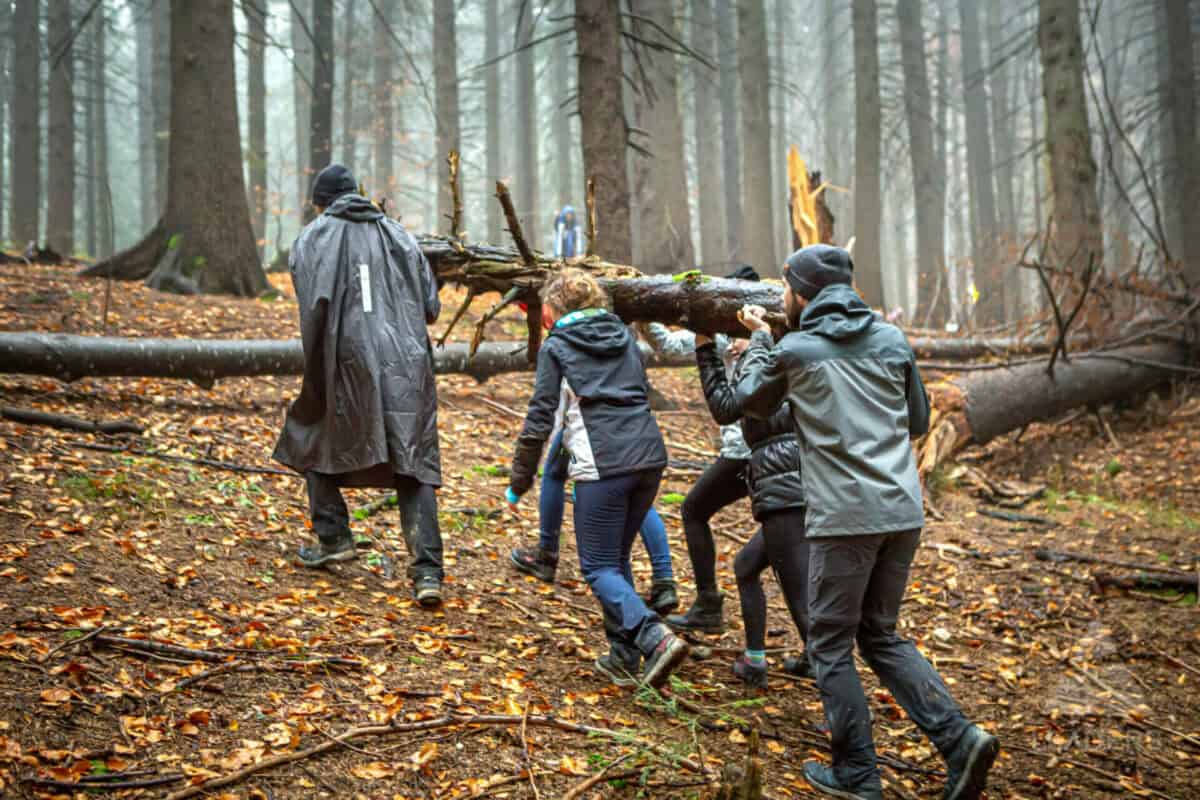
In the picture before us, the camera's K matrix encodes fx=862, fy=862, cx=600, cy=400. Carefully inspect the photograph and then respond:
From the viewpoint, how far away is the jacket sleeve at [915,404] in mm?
3322

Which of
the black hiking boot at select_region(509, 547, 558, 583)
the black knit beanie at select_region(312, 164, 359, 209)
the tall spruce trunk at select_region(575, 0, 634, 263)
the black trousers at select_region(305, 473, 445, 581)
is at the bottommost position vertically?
the black hiking boot at select_region(509, 547, 558, 583)

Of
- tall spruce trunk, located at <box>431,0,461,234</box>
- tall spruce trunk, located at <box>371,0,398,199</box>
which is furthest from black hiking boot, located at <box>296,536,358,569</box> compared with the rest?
tall spruce trunk, located at <box>371,0,398,199</box>

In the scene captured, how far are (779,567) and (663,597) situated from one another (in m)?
1.04

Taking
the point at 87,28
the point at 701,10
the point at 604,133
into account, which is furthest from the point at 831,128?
the point at 604,133

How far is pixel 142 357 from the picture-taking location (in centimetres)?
638

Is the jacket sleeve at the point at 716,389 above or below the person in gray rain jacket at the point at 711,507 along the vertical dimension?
above

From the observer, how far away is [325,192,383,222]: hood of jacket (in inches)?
179

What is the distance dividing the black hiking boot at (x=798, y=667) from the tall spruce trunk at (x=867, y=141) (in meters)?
12.8

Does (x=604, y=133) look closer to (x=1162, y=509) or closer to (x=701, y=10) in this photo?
(x=1162, y=509)

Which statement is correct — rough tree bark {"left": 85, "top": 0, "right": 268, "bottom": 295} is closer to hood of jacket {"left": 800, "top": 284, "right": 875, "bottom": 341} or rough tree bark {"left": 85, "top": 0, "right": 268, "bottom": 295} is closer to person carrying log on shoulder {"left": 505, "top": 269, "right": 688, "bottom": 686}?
person carrying log on shoulder {"left": 505, "top": 269, "right": 688, "bottom": 686}

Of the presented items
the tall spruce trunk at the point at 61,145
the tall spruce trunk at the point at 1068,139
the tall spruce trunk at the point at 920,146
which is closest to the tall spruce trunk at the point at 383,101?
the tall spruce trunk at the point at 61,145

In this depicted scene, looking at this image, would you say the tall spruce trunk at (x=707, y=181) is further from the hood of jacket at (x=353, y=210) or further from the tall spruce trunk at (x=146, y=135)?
the tall spruce trunk at (x=146, y=135)

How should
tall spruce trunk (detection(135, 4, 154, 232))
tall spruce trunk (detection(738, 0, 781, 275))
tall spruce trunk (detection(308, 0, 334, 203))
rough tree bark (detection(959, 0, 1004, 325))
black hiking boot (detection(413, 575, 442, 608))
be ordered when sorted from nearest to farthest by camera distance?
black hiking boot (detection(413, 575, 442, 608)) < tall spruce trunk (detection(308, 0, 334, 203)) < tall spruce trunk (detection(738, 0, 781, 275)) < rough tree bark (detection(959, 0, 1004, 325)) < tall spruce trunk (detection(135, 4, 154, 232))

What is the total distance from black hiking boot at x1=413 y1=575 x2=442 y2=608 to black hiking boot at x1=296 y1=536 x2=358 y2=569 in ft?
1.63
